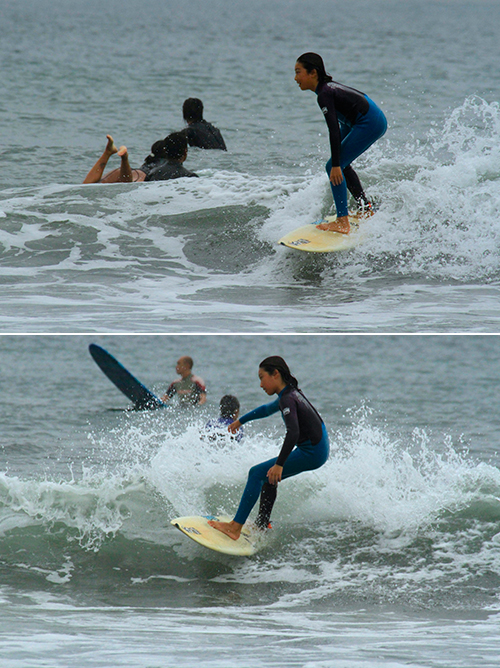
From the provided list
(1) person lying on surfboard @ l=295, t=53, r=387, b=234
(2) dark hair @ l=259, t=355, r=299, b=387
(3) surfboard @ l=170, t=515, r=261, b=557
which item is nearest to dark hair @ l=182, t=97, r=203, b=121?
(1) person lying on surfboard @ l=295, t=53, r=387, b=234

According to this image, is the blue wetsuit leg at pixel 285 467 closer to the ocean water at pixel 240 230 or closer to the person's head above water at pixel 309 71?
the ocean water at pixel 240 230

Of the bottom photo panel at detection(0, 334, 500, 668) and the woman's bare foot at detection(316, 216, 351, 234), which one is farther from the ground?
the woman's bare foot at detection(316, 216, 351, 234)

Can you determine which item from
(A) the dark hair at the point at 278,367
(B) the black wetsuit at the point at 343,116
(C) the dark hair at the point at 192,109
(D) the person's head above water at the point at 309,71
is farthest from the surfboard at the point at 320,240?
(C) the dark hair at the point at 192,109

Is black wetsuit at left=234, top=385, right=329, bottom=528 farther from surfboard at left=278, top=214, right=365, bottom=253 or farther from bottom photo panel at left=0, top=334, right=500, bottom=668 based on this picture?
surfboard at left=278, top=214, right=365, bottom=253

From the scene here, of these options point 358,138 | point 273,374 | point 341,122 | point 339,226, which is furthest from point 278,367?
point 341,122

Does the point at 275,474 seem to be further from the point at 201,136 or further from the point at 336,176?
the point at 201,136

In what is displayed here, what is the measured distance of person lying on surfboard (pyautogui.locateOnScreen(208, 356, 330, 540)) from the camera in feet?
21.3

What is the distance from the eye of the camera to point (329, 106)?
7.96 metres

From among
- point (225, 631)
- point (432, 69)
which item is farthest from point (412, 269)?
point (432, 69)

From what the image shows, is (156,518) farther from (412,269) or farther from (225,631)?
(412,269)

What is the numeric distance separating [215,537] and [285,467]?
29.3 inches

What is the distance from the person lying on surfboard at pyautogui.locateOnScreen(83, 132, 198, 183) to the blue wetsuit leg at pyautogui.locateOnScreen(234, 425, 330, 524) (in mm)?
5436

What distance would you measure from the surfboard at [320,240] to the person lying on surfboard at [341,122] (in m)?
0.08

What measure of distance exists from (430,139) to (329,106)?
7.55 meters
